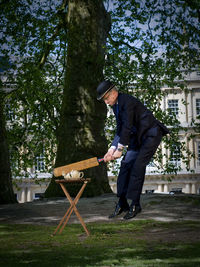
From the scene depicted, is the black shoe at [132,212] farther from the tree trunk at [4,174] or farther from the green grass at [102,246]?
the tree trunk at [4,174]

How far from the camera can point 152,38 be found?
1591 centimetres

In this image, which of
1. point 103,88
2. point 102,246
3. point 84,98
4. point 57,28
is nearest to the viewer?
point 102,246

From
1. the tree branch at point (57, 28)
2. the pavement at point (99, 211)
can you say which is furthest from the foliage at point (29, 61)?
the pavement at point (99, 211)

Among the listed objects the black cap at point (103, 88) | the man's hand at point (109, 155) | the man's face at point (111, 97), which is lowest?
the man's hand at point (109, 155)

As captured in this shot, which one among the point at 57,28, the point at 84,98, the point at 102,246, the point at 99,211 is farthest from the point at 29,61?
the point at 102,246

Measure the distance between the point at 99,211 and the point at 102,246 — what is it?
3.89m

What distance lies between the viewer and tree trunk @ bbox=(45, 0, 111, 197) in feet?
41.3

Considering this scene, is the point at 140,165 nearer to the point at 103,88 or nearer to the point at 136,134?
the point at 136,134

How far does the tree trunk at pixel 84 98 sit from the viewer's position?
41.3 ft

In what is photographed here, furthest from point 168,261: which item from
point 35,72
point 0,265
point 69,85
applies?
point 35,72

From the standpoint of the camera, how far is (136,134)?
19.5 feet

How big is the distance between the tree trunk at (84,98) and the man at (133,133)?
6.40 m

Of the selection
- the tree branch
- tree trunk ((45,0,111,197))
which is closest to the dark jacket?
tree trunk ((45,0,111,197))

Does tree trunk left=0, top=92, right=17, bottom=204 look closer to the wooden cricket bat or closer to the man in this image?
the wooden cricket bat
